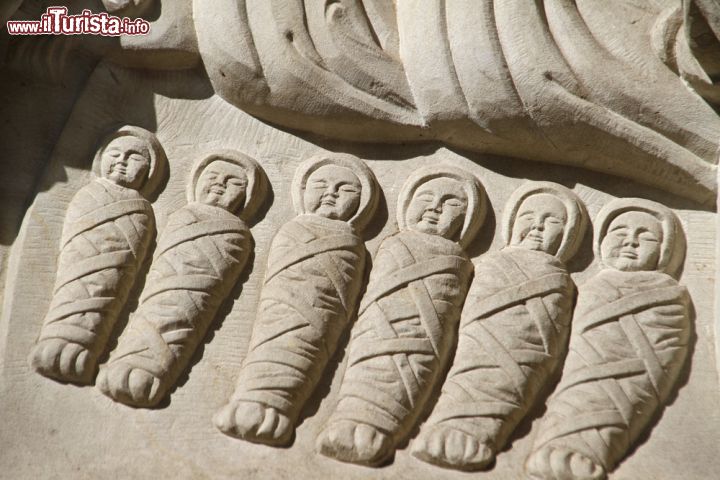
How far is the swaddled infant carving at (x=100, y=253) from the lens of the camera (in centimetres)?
220

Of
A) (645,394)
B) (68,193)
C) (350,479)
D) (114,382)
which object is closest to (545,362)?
(645,394)

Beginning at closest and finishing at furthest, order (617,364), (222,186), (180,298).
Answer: (617,364)
(180,298)
(222,186)

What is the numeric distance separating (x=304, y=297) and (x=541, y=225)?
50 cm

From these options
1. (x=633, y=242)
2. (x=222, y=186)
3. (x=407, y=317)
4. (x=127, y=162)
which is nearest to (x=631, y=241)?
(x=633, y=242)

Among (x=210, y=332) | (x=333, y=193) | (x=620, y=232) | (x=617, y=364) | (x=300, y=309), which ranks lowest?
(x=210, y=332)

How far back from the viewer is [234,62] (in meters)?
2.37

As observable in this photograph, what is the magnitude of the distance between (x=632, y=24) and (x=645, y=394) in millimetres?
775

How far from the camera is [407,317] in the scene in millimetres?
2162

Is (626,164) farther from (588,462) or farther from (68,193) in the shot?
(68,193)

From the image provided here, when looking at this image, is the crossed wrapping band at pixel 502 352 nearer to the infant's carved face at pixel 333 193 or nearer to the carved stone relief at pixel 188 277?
the infant's carved face at pixel 333 193

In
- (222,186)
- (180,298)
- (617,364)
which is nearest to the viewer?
(617,364)

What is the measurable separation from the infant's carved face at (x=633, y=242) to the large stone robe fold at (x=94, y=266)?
0.95 m

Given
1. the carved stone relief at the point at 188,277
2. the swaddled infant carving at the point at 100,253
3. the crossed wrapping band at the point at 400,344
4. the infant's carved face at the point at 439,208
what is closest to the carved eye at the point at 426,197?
the infant's carved face at the point at 439,208

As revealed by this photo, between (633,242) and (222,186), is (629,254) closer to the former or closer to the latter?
(633,242)
